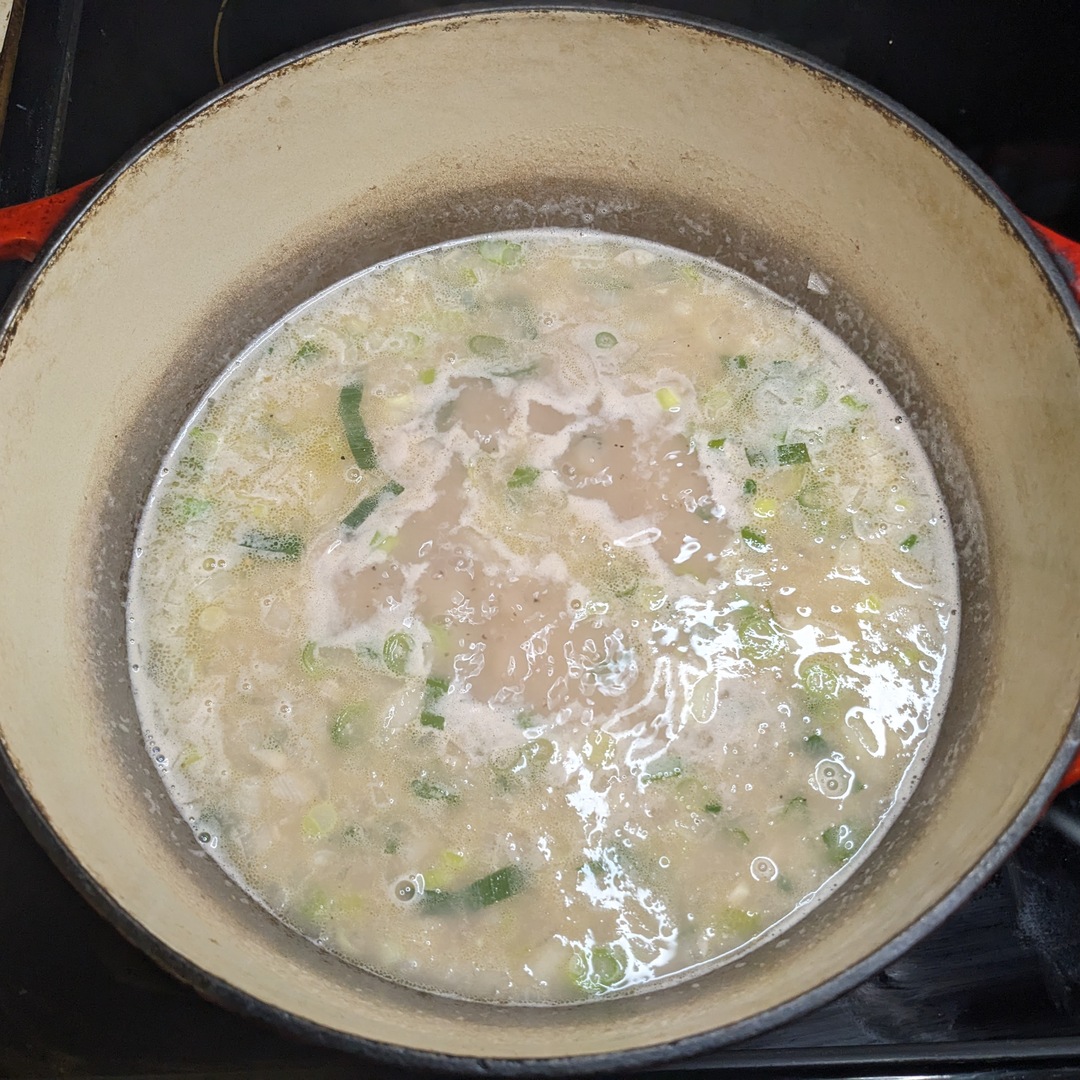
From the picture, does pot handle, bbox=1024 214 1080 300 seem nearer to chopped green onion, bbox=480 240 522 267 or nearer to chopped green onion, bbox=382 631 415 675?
chopped green onion, bbox=480 240 522 267

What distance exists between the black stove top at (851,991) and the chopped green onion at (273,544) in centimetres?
60

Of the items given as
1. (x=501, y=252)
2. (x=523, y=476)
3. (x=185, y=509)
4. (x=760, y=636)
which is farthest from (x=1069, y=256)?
(x=185, y=509)

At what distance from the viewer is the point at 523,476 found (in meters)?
1.88

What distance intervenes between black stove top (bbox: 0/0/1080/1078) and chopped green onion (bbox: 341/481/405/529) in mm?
760

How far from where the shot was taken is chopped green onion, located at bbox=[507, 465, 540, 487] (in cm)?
187

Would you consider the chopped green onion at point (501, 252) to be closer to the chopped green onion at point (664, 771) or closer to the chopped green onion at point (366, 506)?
the chopped green onion at point (366, 506)

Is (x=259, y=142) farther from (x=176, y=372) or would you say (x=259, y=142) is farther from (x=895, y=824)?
(x=895, y=824)

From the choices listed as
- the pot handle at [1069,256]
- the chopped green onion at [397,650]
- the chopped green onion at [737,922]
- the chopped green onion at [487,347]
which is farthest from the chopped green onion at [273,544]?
the pot handle at [1069,256]

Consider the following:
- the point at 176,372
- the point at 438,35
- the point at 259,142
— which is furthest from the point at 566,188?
the point at 176,372

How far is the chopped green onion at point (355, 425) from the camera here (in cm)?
190

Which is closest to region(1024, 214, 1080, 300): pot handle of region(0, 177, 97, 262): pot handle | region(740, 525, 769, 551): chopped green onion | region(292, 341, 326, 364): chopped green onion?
region(740, 525, 769, 551): chopped green onion

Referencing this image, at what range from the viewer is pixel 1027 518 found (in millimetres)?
1595

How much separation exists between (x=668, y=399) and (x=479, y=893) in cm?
102

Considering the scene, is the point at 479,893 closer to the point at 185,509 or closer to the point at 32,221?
the point at 185,509
